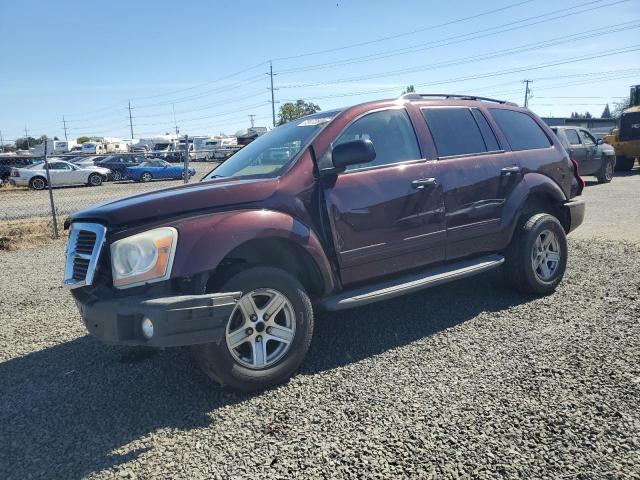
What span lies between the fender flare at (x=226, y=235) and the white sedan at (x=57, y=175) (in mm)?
25473

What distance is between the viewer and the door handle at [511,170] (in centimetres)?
482

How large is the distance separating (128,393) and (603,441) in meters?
2.96

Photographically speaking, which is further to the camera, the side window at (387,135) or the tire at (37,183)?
the tire at (37,183)

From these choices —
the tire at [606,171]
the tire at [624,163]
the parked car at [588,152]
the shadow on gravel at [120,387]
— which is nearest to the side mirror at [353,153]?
the shadow on gravel at [120,387]

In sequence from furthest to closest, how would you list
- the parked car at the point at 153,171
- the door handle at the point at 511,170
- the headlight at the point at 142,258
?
the parked car at the point at 153,171 → the door handle at the point at 511,170 → the headlight at the point at 142,258

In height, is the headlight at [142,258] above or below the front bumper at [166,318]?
above

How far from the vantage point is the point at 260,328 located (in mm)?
3420

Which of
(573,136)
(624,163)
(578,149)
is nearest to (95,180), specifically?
(573,136)

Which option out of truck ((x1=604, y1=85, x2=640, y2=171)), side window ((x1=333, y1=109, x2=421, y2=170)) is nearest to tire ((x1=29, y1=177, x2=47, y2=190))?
side window ((x1=333, y1=109, x2=421, y2=170))

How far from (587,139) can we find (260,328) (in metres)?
16.8

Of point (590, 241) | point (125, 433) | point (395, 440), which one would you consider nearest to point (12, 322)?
point (125, 433)

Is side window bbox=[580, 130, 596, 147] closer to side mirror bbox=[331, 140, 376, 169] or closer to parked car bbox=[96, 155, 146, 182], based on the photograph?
side mirror bbox=[331, 140, 376, 169]

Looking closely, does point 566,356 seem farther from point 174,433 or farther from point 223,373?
point 174,433

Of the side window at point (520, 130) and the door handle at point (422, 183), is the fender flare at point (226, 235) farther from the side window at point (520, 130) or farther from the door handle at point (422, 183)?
the side window at point (520, 130)
